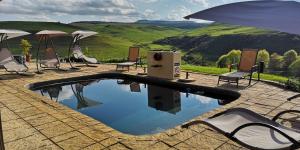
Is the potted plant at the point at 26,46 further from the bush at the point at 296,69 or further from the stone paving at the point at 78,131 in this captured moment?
the bush at the point at 296,69

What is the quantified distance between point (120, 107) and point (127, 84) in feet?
9.14

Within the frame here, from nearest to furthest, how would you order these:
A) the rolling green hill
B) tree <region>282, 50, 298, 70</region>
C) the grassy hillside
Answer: tree <region>282, 50, 298, 70</region> → the grassy hillside → the rolling green hill

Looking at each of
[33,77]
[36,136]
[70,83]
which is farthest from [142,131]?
[33,77]

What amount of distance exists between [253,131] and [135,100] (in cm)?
523

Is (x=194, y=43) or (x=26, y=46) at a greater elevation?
(x=26, y=46)

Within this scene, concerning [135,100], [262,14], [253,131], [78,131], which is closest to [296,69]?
[135,100]

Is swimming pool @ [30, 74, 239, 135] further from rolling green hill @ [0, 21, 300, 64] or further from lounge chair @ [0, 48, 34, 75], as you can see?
rolling green hill @ [0, 21, 300, 64]

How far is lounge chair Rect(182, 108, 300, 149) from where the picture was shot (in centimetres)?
312

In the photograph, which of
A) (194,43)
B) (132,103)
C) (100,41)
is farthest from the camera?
(194,43)

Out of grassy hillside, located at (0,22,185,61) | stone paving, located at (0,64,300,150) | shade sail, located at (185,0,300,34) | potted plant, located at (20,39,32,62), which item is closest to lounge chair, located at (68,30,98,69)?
potted plant, located at (20,39,32,62)

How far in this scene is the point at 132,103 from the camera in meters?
8.20

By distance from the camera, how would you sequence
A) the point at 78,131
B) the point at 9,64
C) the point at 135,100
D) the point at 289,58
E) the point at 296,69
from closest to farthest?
the point at 78,131 → the point at 135,100 → the point at 9,64 → the point at 296,69 → the point at 289,58

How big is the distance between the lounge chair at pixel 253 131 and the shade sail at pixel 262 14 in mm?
1229

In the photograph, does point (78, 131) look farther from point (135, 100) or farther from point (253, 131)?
point (135, 100)
